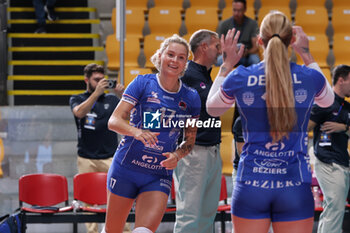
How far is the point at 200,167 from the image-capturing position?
157 inches

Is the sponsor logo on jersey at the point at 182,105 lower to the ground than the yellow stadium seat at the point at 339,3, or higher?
lower

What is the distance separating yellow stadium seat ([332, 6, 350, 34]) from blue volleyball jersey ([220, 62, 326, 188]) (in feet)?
16.8

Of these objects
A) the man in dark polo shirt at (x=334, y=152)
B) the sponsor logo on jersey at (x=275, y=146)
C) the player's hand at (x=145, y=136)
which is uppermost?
the sponsor logo on jersey at (x=275, y=146)

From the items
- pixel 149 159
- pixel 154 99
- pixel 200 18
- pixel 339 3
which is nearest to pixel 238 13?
pixel 200 18

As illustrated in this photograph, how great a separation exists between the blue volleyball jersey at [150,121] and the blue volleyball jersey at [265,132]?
0.69 m

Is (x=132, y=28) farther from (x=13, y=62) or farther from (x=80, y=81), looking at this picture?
(x=13, y=62)

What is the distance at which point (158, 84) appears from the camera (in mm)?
3227

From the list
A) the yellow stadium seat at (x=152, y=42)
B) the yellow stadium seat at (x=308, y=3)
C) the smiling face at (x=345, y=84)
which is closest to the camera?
the smiling face at (x=345, y=84)

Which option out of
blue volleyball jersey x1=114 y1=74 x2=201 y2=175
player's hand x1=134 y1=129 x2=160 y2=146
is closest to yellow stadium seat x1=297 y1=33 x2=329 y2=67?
blue volleyball jersey x1=114 y1=74 x2=201 y2=175

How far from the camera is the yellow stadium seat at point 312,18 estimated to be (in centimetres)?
764

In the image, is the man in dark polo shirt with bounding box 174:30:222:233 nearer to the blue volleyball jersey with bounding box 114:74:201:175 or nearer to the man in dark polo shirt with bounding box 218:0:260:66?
the blue volleyball jersey with bounding box 114:74:201:175

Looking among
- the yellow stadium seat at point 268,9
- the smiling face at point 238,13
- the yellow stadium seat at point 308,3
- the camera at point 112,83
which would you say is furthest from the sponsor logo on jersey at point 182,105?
the yellow stadium seat at point 308,3

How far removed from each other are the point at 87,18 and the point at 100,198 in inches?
108

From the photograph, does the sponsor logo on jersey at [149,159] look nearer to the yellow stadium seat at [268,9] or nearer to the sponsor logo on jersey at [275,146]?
the sponsor logo on jersey at [275,146]
